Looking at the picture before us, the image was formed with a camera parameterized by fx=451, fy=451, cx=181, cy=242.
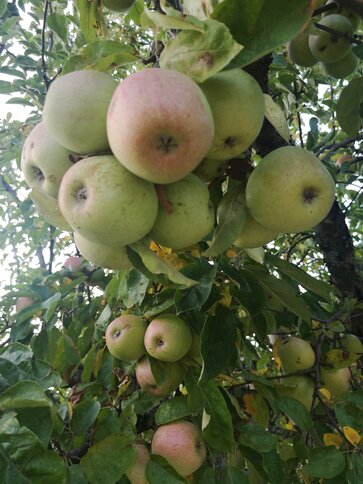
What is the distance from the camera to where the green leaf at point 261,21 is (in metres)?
0.94

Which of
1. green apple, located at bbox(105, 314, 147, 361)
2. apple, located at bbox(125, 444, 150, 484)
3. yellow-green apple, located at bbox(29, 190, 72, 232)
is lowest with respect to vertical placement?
apple, located at bbox(125, 444, 150, 484)

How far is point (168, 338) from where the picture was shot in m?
1.69

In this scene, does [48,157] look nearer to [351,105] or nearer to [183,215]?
[183,215]

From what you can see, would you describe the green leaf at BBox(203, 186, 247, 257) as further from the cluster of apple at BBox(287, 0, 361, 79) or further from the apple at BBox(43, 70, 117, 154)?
the cluster of apple at BBox(287, 0, 361, 79)

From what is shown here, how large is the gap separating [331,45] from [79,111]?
1.71 metres

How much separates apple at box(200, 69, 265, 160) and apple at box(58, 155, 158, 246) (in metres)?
0.21

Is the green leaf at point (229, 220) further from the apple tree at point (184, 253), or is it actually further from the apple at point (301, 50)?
the apple at point (301, 50)

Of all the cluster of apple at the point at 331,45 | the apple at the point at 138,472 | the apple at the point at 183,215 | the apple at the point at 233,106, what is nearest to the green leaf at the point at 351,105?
the cluster of apple at the point at 331,45

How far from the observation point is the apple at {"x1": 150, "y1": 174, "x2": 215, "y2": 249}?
40.9 inches

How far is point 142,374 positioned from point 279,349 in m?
0.87

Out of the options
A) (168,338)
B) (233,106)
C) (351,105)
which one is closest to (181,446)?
(168,338)

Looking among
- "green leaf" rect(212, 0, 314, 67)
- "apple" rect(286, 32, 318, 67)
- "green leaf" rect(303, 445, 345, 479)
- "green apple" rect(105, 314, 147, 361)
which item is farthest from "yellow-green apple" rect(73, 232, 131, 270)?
"apple" rect(286, 32, 318, 67)

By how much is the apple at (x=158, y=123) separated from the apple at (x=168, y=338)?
913 mm

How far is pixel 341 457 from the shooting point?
65.2 inches
